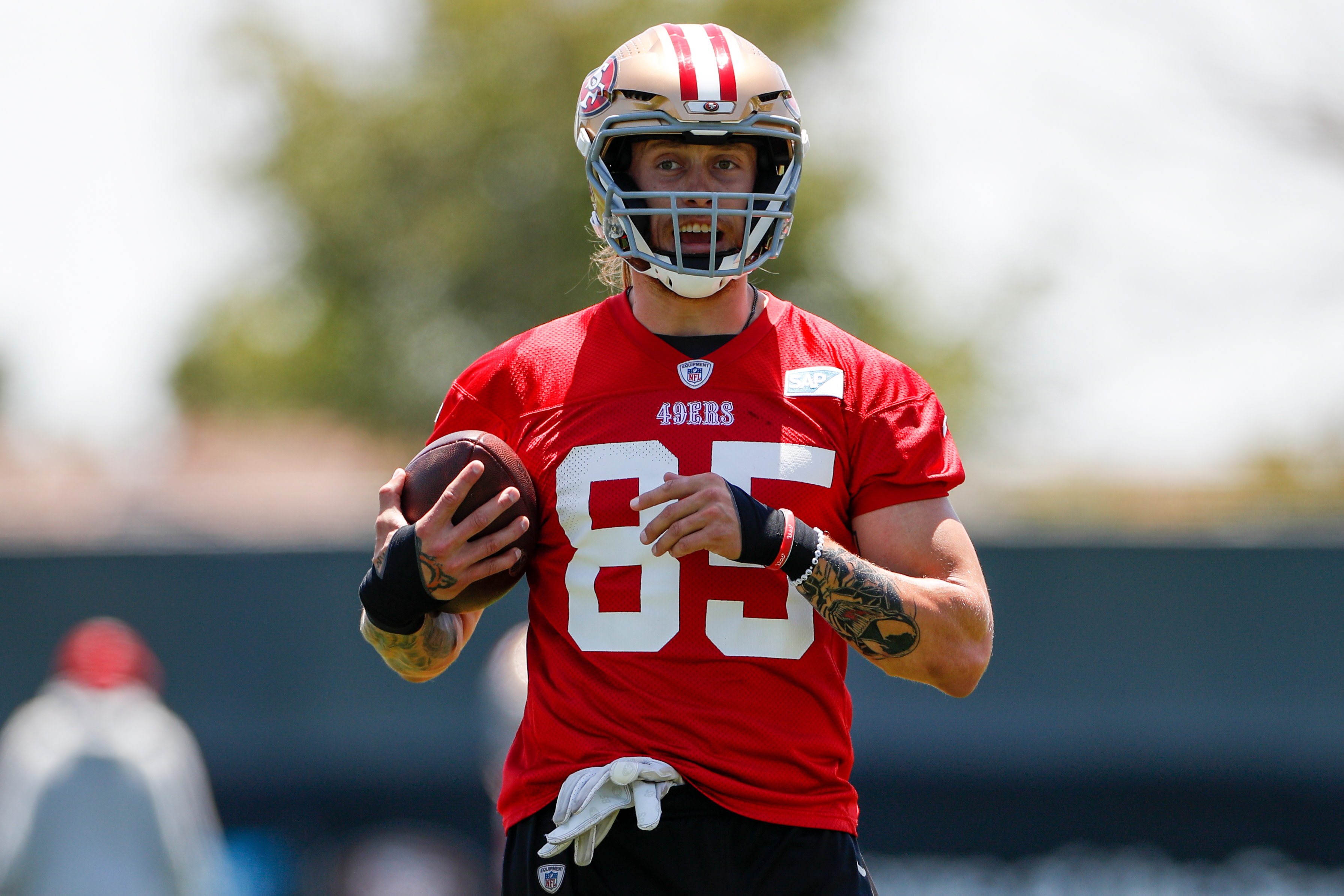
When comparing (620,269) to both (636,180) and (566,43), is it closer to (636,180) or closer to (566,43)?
(636,180)

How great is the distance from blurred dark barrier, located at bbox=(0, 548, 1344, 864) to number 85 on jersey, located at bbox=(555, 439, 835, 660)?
5112 mm

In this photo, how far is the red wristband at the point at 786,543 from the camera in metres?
2.59

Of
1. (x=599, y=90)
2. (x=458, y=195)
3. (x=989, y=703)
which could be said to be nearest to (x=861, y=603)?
(x=599, y=90)

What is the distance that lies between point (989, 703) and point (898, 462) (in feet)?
18.2

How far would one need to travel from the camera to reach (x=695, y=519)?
2.53 meters

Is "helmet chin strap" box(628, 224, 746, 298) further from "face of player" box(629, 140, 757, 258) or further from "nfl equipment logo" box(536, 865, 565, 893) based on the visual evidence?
"nfl equipment logo" box(536, 865, 565, 893)

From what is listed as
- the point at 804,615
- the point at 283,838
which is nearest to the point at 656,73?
the point at 804,615

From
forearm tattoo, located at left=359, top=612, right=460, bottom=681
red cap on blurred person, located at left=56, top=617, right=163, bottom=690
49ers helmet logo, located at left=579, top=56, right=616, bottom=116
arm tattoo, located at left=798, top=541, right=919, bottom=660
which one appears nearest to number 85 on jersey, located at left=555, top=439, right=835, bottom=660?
arm tattoo, located at left=798, top=541, right=919, bottom=660

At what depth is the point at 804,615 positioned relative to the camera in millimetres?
2812

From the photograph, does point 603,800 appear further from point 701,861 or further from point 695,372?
point 695,372

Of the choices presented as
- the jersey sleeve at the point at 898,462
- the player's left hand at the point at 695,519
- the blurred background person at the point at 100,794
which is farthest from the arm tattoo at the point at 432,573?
the blurred background person at the point at 100,794

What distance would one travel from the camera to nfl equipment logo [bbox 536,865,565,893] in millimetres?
2713

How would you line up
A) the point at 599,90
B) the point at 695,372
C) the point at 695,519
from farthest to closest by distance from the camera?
the point at 599,90, the point at 695,372, the point at 695,519

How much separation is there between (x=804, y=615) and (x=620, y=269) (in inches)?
38.6
